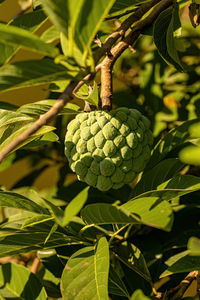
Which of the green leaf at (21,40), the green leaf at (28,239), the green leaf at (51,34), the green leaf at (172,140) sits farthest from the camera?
the green leaf at (51,34)

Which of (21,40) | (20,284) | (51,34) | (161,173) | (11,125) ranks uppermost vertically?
(51,34)

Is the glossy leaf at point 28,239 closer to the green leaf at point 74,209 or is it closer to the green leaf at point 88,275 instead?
the green leaf at point 88,275

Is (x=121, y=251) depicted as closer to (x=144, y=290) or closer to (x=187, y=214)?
(x=144, y=290)

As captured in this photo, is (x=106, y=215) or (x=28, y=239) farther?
(x=28, y=239)

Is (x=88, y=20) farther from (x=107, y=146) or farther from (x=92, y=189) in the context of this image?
(x=92, y=189)

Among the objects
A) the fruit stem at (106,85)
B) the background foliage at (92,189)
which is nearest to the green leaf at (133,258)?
the background foliage at (92,189)

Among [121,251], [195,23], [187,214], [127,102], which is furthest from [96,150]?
[127,102]

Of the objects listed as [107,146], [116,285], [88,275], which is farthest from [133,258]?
[107,146]
